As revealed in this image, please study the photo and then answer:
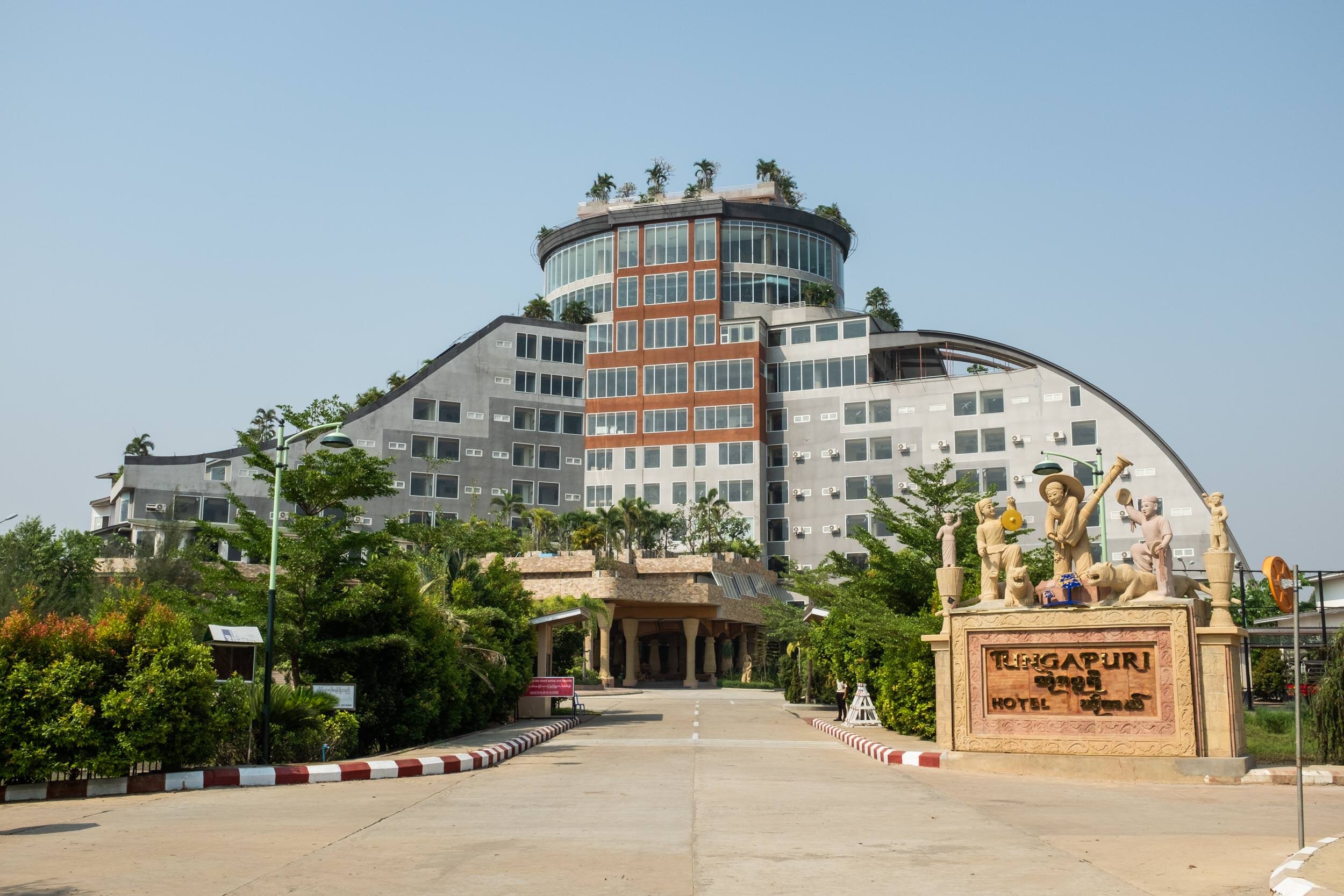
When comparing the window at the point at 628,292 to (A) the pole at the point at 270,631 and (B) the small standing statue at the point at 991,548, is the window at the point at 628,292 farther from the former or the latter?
(B) the small standing statue at the point at 991,548

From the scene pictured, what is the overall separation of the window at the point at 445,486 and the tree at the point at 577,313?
1601 cm

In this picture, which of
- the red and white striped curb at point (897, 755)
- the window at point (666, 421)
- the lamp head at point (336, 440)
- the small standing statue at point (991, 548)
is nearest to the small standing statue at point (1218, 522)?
the small standing statue at point (991, 548)

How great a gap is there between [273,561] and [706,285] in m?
68.3

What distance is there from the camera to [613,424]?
8662 cm

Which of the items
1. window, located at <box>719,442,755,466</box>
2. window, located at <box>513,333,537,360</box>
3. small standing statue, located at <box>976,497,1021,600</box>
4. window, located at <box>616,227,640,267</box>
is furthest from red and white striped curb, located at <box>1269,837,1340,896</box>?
window, located at <box>513,333,537,360</box>

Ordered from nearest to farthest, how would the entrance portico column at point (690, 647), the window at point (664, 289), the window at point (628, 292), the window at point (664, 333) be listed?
the entrance portico column at point (690, 647) < the window at point (664, 333) < the window at point (664, 289) < the window at point (628, 292)

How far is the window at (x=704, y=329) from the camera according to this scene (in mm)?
84875

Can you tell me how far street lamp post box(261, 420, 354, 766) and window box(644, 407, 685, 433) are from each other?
→ 62.4m

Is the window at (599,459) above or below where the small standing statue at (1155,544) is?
above

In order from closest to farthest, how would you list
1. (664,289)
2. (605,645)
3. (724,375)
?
1. (605,645)
2. (724,375)
3. (664,289)

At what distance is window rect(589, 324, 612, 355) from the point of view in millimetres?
88000

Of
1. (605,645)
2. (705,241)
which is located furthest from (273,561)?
(705,241)

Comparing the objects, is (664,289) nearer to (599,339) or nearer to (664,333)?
(664,333)

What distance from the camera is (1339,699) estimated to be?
1881cm
